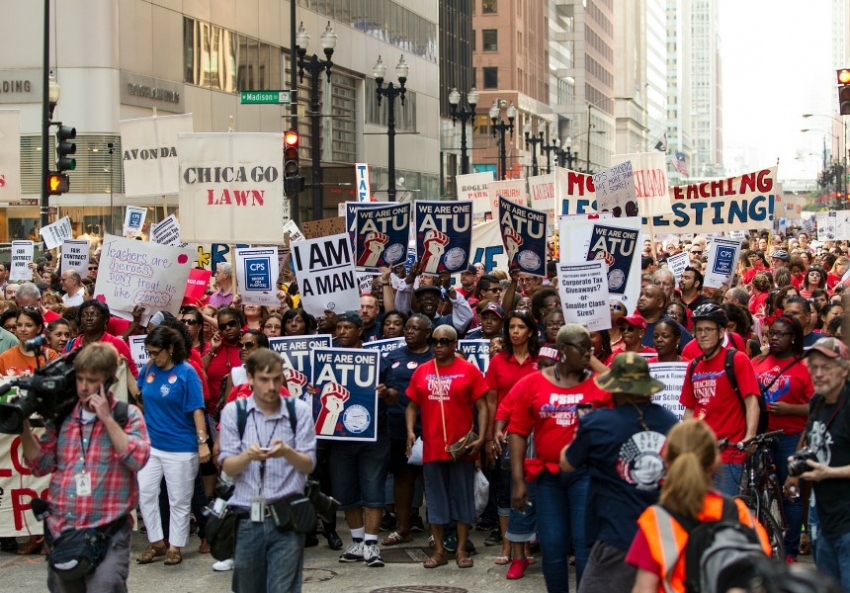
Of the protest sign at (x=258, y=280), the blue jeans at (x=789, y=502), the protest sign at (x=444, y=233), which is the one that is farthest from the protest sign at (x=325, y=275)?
the blue jeans at (x=789, y=502)

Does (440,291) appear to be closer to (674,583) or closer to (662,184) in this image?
(674,583)

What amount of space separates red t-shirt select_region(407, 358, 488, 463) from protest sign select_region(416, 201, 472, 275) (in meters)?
5.30

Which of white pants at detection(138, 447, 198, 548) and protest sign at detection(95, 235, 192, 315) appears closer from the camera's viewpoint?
white pants at detection(138, 447, 198, 548)

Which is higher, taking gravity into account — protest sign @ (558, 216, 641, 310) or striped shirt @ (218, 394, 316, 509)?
protest sign @ (558, 216, 641, 310)

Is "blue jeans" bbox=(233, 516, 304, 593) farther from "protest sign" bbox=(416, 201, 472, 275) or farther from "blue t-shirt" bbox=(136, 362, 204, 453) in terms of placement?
"protest sign" bbox=(416, 201, 472, 275)

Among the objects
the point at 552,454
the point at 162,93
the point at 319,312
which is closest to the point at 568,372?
the point at 552,454

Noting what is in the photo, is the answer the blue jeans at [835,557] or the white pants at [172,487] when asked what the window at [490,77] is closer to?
the white pants at [172,487]

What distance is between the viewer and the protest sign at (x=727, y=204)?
21891 millimetres

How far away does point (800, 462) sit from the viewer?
709 centimetres

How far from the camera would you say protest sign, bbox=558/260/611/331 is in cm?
1030

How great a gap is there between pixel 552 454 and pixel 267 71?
41.0 metres

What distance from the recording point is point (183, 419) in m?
9.90

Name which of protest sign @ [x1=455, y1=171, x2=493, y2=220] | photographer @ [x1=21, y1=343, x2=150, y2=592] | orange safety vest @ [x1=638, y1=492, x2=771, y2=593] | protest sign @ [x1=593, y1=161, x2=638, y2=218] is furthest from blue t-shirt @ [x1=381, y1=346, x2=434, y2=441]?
protest sign @ [x1=455, y1=171, x2=493, y2=220]

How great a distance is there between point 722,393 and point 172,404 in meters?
3.89
